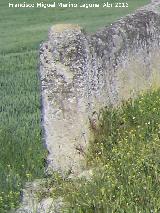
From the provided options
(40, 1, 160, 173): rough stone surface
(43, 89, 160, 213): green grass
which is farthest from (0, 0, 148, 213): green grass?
(43, 89, 160, 213): green grass

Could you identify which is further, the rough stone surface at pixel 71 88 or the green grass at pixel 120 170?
the rough stone surface at pixel 71 88

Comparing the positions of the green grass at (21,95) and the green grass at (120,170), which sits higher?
the green grass at (120,170)

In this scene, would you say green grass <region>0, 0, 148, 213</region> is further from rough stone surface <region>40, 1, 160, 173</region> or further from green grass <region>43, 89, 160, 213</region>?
green grass <region>43, 89, 160, 213</region>

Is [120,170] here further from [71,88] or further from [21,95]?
[21,95]

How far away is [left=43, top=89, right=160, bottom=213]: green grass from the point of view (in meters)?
5.93

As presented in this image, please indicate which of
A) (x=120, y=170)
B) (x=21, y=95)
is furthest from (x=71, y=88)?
(x=21, y=95)

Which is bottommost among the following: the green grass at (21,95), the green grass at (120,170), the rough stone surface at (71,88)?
the green grass at (21,95)

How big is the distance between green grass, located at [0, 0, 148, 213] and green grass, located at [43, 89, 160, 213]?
486 mm

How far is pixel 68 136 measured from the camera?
24.0ft

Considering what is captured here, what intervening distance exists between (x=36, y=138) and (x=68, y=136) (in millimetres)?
972

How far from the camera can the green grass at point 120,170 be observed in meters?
5.93

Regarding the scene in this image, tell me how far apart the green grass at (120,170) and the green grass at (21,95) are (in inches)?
19.2

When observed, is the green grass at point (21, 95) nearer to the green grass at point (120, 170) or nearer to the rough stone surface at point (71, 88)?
the rough stone surface at point (71, 88)

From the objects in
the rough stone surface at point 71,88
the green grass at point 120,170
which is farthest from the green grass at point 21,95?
the green grass at point 120,170
